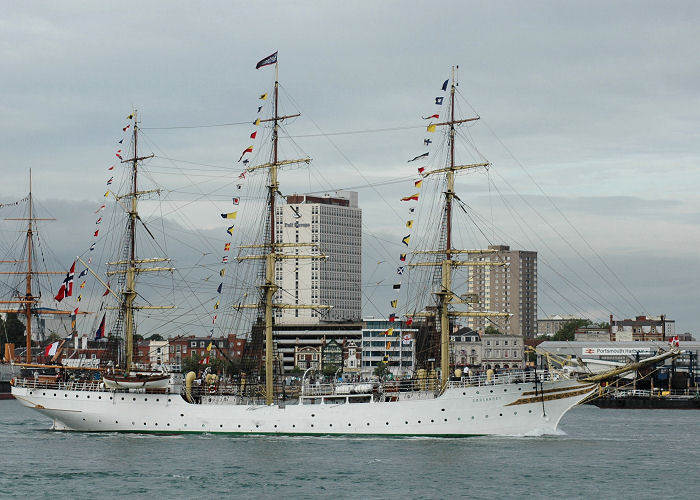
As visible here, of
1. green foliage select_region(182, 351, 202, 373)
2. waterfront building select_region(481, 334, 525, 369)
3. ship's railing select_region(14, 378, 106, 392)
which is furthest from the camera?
waterfront building select_region(481, 334, 525, 369)

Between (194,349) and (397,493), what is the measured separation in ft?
478

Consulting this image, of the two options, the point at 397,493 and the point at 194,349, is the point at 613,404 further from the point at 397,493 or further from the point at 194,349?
the point at 194,349

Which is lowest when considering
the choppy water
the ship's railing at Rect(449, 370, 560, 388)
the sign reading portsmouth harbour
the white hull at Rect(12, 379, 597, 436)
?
the choppy water

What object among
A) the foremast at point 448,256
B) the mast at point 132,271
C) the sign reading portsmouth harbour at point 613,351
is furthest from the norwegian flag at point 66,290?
the sign reading portsmouth harbour at point 613,351

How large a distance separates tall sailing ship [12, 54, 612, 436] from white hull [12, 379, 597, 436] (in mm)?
59

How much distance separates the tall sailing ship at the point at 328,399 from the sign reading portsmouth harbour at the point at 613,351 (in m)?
79.0

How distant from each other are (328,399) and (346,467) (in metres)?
13.0

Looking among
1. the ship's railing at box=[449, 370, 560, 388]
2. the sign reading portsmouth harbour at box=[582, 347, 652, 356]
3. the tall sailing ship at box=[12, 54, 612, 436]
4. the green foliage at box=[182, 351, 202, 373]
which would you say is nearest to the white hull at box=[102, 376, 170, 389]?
the tall sailing ship at box=[12, 54, 612, 436]

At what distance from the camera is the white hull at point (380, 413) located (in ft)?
210

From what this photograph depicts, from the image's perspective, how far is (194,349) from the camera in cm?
18888

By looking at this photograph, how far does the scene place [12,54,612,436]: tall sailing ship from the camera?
64.0 meters

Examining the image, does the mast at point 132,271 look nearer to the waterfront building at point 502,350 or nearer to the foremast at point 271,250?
the foremast at point 271,250

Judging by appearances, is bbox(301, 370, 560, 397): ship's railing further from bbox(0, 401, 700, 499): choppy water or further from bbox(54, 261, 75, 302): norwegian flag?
bbox(54, 261, 75, 302): norwegian flag

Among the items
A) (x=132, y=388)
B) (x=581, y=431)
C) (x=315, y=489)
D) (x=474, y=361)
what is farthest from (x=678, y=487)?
(x=474, y=361)
